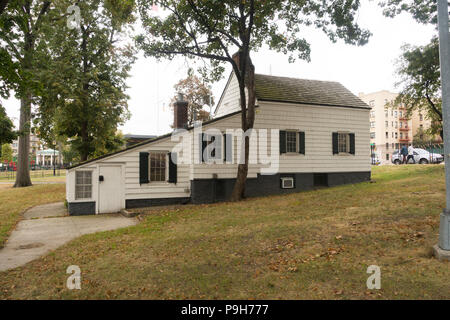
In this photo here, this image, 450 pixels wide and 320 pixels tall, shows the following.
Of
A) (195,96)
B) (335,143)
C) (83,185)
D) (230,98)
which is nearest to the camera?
(83,185)

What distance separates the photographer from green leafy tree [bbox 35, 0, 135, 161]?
18922 mm

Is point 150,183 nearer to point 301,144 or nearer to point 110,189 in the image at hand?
point 110,189

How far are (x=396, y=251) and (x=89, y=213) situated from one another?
1292cm

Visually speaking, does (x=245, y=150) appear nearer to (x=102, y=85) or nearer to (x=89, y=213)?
(x=89, y=213)

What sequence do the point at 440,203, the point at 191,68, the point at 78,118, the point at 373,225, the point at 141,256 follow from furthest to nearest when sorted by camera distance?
the point at 78,118 → the point at 191,68 → the point at 440,203 → the point at 373,225 → the point at 141,256

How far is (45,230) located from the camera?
10289 millimetres

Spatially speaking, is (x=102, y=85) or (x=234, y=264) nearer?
(x=234, y=264)

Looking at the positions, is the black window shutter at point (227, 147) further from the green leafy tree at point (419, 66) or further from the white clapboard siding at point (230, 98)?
the green leafy tree at point (419, 66)

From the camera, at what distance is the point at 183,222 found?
10258mm

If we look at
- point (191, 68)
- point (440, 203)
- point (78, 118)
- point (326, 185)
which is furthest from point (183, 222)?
point (78, 118)

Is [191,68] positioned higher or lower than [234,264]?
higher

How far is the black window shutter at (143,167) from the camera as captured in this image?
46.8ft

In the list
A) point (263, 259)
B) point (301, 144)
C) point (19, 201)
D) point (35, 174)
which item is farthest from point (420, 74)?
point (35, 174)

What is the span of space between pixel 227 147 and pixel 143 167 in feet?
15.3
